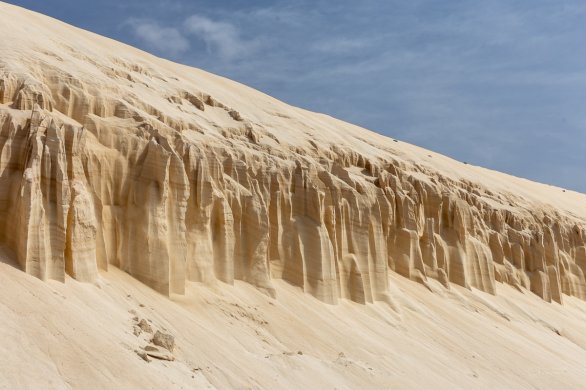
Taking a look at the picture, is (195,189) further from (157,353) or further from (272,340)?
(157,353)

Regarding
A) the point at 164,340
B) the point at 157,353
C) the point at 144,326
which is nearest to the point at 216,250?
the point at 144,326

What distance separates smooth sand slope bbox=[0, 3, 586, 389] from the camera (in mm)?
13664

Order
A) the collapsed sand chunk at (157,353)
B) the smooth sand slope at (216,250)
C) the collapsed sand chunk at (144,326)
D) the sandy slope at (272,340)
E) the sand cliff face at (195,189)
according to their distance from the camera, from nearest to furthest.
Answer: the sandy slope at (272,340), the collapsed sand chunk at (157,353), the smooth sand slope at (216,250), the collapsed sand chunk at (144,326), the sand cliff face at (195,189)

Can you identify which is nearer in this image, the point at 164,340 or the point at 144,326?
the point at 164,340

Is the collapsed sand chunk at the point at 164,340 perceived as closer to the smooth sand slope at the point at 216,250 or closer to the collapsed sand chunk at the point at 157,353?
the smooth sand slope at the point at 216,250

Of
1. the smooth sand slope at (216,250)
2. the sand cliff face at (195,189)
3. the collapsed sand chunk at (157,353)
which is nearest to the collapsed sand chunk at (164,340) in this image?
the smooth sand slope at (216,250)

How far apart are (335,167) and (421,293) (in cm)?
636

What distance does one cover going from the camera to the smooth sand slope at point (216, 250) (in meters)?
13.7

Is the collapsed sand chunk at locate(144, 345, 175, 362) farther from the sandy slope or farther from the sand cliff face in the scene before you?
the sand cliff face

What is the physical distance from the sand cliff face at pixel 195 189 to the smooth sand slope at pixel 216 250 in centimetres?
6

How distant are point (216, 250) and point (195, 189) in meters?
1.89

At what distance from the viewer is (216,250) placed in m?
19.0

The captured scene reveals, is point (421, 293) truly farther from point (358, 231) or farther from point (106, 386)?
point (106, 386)

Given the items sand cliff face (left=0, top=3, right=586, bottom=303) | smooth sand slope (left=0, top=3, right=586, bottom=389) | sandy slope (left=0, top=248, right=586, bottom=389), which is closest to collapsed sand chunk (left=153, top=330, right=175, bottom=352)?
smooth sand slope (left=0, top=3, right=586, bottom=389)
